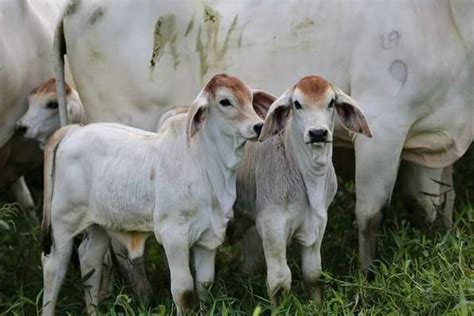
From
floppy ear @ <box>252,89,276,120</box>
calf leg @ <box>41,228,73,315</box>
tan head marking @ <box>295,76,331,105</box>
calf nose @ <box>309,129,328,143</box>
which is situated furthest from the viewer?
calf leg @ <box>41,228,73,315</box>

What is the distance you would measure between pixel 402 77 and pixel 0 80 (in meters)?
2.06

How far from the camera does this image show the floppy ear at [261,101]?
582 cm

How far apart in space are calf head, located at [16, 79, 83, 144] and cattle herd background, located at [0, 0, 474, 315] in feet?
0.03

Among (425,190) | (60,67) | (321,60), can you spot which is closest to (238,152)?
(321,60)

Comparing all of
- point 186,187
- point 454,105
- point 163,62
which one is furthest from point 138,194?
point 454,105

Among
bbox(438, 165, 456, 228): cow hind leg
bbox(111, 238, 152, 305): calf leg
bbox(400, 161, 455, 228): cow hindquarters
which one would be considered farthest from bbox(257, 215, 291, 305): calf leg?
bbox(400, 161, 455, 228): cow hindquarters

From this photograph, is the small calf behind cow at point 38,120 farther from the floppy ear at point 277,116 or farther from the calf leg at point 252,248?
the floppy ear at point 277,116

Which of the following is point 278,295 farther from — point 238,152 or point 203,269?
point 238,152

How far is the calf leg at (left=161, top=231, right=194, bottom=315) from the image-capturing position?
548cm

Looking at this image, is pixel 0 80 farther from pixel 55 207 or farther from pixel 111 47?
pixel 55 207

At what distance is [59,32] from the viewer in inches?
269

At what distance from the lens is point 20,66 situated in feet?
22.7

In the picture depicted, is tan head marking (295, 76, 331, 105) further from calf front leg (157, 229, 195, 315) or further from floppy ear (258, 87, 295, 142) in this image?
calf front leg (157, 229, 195, 315)

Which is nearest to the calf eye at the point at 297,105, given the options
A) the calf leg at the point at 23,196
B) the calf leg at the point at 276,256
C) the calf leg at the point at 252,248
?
the calf leg at the point at 276,256
